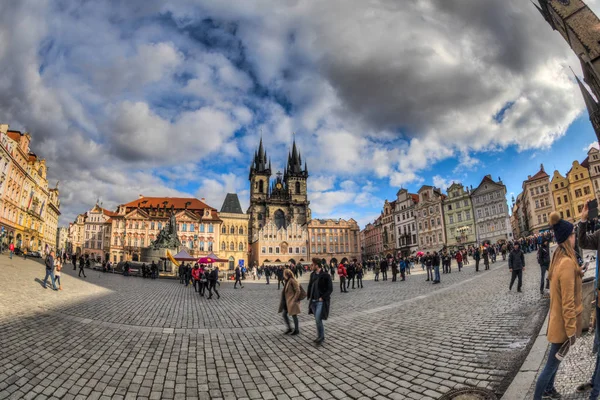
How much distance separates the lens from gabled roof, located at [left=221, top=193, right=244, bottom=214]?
76.8 meters

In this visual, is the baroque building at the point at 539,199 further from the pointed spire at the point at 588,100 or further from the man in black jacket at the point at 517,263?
the man in black jacket at the point at 517,263

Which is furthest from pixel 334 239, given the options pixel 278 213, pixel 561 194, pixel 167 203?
pixel 561 194

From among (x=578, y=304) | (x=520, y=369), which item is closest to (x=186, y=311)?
(x=520, y=369)

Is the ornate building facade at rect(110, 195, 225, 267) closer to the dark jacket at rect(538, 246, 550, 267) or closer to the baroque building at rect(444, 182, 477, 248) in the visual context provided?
the baroque building at rect(444, 182, 477, 248)

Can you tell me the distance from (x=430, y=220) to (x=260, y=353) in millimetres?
59669

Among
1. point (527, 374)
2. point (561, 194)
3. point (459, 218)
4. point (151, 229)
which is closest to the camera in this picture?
point (527, 374)

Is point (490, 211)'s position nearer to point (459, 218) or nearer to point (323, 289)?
point (459, 218)

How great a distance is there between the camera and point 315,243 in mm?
76312

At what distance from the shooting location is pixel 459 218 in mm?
55406

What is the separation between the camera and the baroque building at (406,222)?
62562 millimetres

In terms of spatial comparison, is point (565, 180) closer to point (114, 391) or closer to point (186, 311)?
point (186, 311)

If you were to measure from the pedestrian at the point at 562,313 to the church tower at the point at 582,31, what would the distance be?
1561 inches

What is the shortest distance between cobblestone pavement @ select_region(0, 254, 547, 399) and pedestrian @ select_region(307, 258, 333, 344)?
47 cm

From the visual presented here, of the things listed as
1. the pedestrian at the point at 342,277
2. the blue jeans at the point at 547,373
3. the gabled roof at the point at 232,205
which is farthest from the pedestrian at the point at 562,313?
the gabled roof at the point at 232,205
